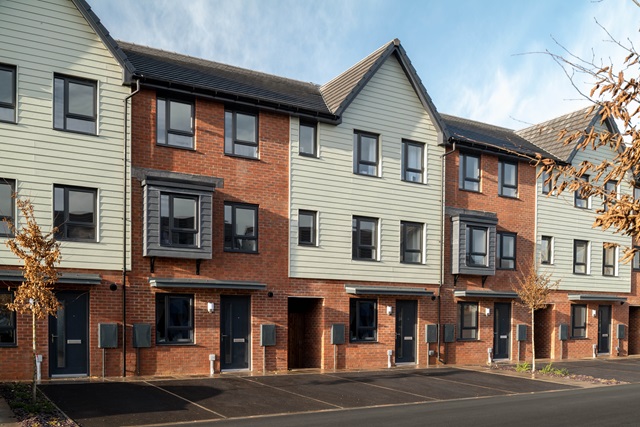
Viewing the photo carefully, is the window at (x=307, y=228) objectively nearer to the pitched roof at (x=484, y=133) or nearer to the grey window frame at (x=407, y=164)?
the grey window frame at (x=407, y=164)

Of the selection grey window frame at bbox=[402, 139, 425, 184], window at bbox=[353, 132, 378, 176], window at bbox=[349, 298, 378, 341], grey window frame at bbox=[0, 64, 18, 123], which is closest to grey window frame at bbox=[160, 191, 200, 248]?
grey window frame at bbox=[0, 64, 18, 123]

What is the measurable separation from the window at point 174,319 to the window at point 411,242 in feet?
26.5

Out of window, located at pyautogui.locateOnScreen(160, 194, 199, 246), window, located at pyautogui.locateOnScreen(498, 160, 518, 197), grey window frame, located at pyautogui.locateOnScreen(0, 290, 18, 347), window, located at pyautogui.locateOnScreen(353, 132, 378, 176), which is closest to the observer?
grey window frame, located at pyautogui.locateOnScreen(0, 290, 18, 347)

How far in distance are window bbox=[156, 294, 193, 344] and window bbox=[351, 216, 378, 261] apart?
20.0ft

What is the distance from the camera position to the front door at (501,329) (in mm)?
25047

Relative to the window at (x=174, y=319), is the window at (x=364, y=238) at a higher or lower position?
higher

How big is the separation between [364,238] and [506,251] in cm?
716

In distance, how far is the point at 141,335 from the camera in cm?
1723

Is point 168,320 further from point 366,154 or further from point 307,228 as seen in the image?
point 366,154

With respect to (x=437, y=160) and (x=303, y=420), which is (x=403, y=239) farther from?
(x=303, y=420)

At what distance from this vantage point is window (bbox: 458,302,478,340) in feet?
78.9

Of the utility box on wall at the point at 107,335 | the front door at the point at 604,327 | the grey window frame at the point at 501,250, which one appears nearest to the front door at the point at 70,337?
the utility box on wall at the point at 107,335

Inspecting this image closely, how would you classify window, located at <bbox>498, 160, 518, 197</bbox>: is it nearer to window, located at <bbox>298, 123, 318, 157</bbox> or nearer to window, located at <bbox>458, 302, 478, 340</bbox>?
window, located at <bbox>458, 302, 478, 340</bbox>

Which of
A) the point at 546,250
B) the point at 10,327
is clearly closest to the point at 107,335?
the point at 10,327
